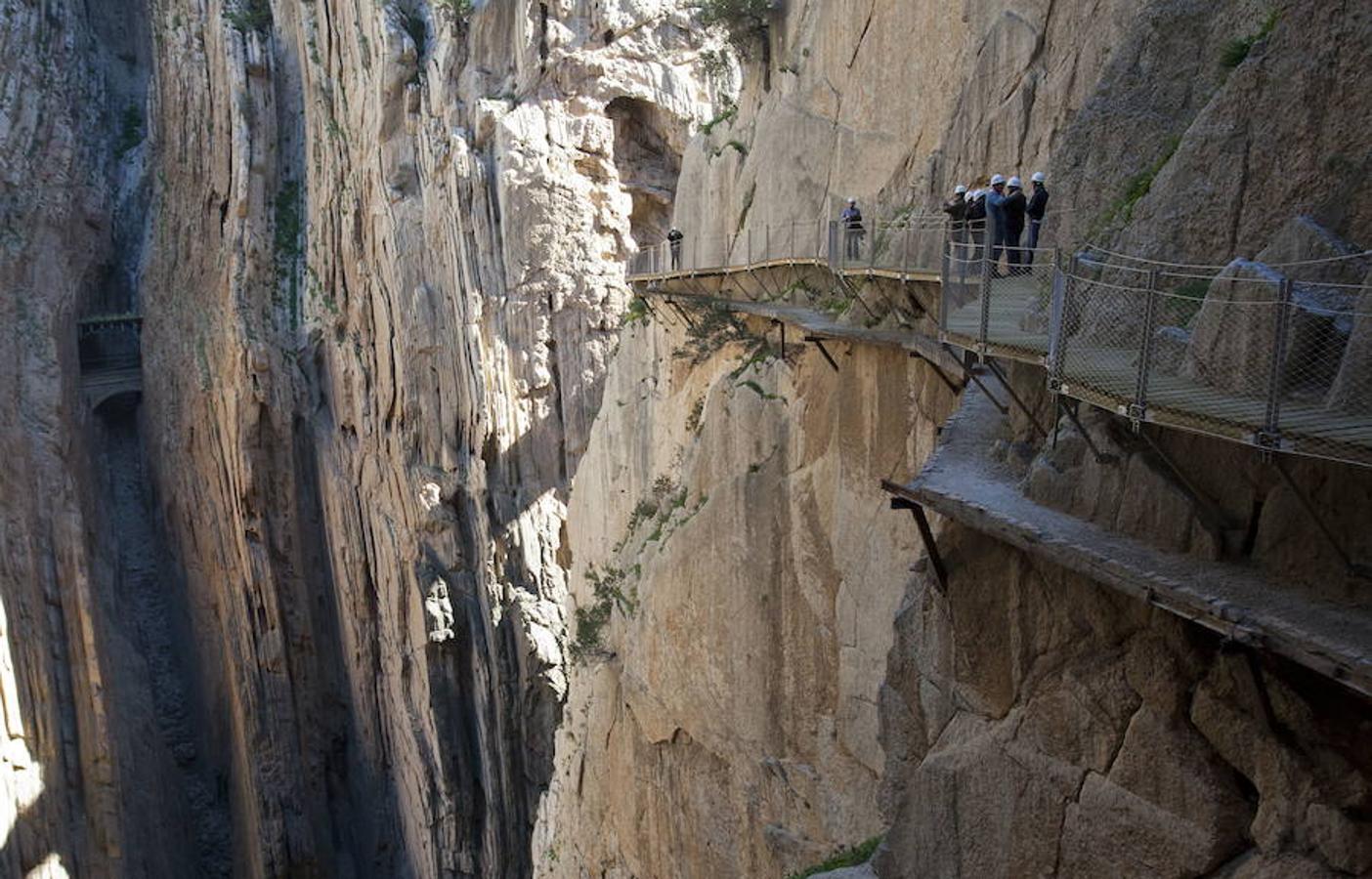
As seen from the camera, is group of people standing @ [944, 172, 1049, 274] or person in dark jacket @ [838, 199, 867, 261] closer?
group of people standing @ [944, 172, 1049, 274]

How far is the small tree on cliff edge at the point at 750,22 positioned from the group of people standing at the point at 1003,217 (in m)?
7.93

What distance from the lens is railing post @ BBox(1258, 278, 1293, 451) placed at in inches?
160

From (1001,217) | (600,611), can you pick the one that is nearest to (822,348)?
(1001,217)

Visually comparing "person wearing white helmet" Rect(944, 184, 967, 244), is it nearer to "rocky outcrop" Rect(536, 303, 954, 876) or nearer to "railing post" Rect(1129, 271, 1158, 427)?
"rocky outcrop" Rect(536, 303, 954, 876)

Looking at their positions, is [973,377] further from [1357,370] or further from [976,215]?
[1357,370]

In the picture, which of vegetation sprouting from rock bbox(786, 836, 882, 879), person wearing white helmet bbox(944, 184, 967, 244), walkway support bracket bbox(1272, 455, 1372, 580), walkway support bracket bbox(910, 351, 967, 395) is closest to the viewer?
walkway support bracket bbox(1272, 455, 1372, 580)

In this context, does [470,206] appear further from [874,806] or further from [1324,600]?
[1324,600]

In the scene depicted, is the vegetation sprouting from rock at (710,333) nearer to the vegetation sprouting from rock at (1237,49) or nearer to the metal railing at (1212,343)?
the metal railing at (1212,343)

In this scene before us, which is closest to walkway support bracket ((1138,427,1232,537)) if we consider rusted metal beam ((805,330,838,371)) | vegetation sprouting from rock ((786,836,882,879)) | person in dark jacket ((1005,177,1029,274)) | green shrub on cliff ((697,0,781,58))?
person in dark jacket ((1005,177,1029,274))

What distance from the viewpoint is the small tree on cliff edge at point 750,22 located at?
1642 cm

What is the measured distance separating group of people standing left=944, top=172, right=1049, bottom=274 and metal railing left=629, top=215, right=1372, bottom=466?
1.21 m

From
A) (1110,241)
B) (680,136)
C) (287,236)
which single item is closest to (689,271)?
(1110,241)

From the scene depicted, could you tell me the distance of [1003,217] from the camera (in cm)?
873

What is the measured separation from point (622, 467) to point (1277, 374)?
1584 cm
